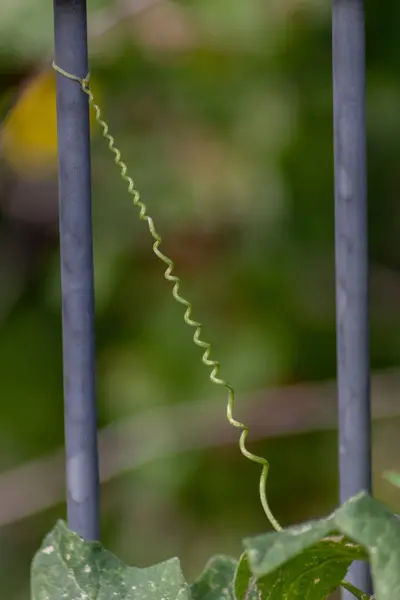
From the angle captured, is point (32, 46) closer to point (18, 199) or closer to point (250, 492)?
point (18, 199)

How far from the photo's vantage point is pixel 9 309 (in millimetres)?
1587

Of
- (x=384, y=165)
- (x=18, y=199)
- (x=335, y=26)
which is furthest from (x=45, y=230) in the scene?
(x=335, y=26)

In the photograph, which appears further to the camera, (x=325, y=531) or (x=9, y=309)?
(x=9, y=309)

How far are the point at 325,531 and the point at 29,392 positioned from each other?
122 centimetres

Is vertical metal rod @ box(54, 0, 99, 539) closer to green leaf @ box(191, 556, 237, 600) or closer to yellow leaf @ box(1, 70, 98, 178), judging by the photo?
green leaf @ box(191, 556, 237, 600)

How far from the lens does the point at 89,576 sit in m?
0.59

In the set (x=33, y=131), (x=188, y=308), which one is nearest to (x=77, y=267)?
(x=188, y=308)

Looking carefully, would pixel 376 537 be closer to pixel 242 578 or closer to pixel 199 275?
pixel 242 578

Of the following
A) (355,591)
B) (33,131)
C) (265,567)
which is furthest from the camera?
(33,131)

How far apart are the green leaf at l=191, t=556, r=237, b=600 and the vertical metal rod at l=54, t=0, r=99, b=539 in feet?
0.23

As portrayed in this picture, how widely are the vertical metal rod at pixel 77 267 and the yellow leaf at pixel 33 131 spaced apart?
777mm

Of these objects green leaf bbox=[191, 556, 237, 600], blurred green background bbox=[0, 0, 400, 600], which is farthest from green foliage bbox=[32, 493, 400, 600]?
blurred green background bbox=[0, 0, 400, 600]

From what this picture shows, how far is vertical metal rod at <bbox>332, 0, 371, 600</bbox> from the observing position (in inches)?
23.1

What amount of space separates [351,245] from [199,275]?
36.8 inches
